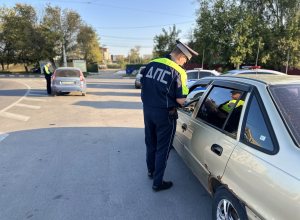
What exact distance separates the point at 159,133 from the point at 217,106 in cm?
89

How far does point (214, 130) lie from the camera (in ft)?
7.71

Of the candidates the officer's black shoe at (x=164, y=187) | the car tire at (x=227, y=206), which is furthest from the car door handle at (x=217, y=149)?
the officer's black shoe at (x=164, y=187)

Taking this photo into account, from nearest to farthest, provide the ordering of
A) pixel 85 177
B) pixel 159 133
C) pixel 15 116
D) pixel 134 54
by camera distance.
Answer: pixel 159 133, pixel 85 177, pixel 15 116, pixel 134 54

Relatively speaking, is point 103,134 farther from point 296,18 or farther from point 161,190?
point 296,18

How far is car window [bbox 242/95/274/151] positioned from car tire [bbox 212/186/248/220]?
1.75 feet

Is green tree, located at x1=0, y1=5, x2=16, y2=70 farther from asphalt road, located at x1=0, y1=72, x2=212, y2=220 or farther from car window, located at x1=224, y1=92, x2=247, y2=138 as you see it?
car window, located at x1=224, y1=92, x2=247, y2=138

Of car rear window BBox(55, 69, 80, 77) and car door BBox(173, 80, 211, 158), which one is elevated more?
car rear window BBox(55, 69, 80, 77)

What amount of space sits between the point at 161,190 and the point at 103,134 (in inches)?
110

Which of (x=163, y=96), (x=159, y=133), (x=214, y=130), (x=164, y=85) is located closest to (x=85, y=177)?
(x=159, y=133)

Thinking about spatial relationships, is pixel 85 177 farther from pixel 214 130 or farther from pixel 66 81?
pixel 66 81

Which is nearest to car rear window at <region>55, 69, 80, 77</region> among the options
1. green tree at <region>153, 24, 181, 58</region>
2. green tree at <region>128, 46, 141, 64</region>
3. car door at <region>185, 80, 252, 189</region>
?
car door at <region>185, 80, 252, 189</region>

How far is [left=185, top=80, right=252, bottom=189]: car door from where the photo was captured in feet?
6.74

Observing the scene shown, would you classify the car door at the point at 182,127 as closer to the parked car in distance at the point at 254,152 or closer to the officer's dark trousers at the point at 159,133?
the officer's dark trousers at the point at 159,133

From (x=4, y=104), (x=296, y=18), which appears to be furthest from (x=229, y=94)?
(x=296, y=18)
